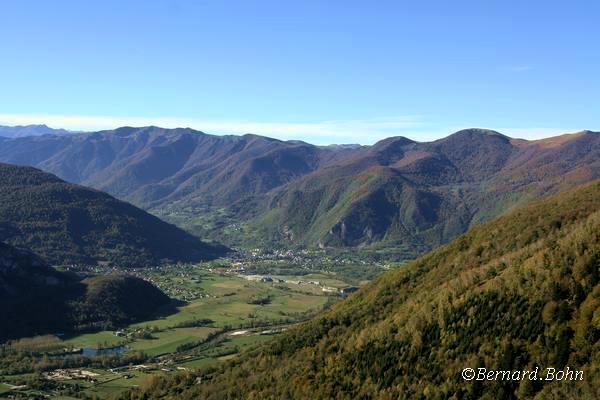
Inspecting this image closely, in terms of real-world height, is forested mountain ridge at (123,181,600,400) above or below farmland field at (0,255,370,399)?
above

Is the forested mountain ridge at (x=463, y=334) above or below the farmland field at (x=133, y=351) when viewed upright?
above

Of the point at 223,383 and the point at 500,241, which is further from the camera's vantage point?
the point at 500,241

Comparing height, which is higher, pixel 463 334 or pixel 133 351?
pixel 463 334

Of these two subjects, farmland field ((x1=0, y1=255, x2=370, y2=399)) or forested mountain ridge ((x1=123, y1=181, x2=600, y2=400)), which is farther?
farmland field ((x1=0, y1=255, x2=370, y2=399))

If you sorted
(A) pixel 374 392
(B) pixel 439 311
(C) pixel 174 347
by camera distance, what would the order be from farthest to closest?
(C) pixel 174 347 < (B) pixel 439 311 < (A) pixel 374 392

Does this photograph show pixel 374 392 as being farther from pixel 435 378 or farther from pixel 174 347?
pixel 174 347

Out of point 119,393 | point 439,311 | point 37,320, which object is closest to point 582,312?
point 439,311

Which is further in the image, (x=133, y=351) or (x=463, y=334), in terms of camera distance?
(x=133, y=351)

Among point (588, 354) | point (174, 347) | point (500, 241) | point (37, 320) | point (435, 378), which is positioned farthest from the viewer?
point (37, 320)
